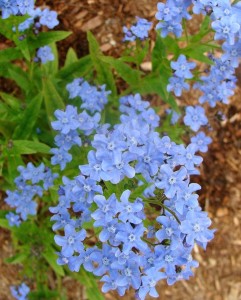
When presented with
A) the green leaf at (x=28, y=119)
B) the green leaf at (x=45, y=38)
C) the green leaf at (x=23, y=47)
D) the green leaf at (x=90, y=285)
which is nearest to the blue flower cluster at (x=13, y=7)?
the green leaf at (x=23, y=47)

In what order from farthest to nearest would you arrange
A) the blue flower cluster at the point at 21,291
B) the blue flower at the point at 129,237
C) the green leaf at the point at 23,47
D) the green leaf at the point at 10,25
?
the blue flower cluster at the point at 21,291 → the green leaf at the point at 23,47 → the green leaf at the point at 10,25 → the blue flower at the point at 129,237

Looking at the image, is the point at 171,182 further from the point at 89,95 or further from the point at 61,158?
the point at 89,95

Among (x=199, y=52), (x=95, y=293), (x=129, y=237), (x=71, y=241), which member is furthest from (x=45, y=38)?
(x=95, y=293)

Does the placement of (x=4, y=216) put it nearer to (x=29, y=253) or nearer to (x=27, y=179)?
(x=29, y=253)

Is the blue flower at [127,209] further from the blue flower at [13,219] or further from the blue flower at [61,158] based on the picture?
the blue flower at [13,219]

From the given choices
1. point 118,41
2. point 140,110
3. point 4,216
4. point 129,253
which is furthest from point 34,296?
point 118,41

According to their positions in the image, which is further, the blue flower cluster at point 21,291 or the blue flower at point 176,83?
the blue flower cluster at point 21,291
